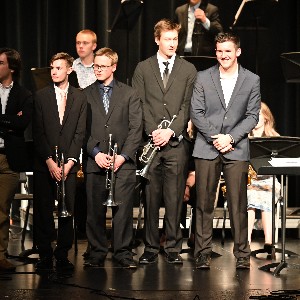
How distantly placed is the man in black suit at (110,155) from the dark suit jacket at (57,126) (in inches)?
7.7

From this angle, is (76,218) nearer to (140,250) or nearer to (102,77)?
(140,250)

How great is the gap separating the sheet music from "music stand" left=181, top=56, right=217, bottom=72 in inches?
61.8

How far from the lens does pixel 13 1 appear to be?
413 inches

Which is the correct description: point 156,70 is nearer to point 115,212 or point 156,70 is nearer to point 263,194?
point 115,212

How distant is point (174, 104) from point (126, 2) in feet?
5.99

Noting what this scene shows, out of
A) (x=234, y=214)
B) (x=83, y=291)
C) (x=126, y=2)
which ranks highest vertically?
(x=126, y=2)

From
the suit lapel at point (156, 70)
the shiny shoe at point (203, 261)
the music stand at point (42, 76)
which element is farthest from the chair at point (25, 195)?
the shiny shoe at point (203, 261)

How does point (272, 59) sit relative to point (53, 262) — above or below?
above

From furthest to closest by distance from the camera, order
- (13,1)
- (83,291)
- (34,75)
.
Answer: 1. (13,1)
2. (34,75)
3. (83,291)

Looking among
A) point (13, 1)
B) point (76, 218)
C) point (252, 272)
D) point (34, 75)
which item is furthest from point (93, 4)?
point (252, 272)

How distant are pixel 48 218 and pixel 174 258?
3.89 ft

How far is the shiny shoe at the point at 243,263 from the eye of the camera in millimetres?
7770

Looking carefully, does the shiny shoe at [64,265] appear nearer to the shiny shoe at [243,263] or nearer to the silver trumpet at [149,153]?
the silver trumpet at [149,153]

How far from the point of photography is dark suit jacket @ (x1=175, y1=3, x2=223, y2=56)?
9680mm
